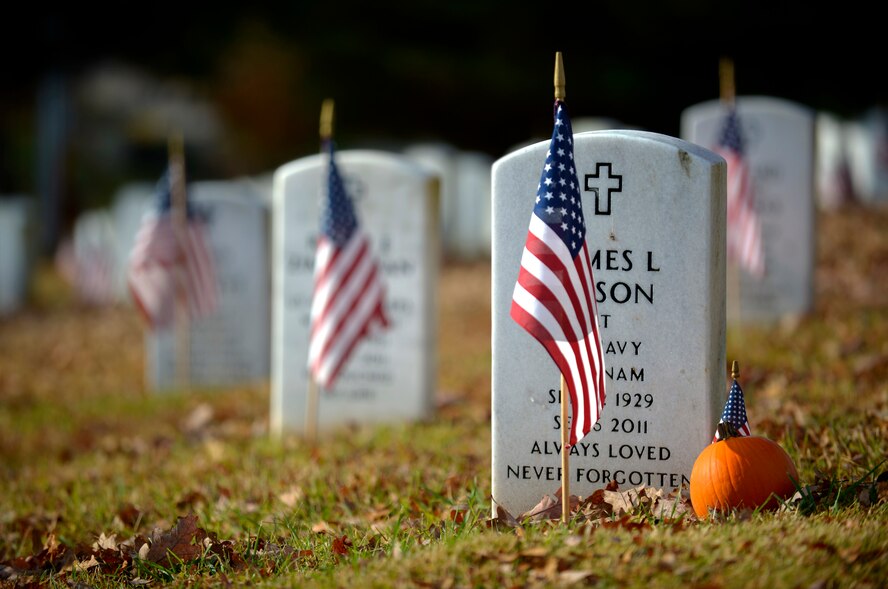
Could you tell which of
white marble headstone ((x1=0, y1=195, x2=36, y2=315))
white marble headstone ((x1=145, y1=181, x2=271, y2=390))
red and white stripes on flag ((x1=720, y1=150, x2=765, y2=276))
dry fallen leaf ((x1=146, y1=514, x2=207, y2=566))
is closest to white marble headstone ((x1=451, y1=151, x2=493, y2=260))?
white marble headstone ((x1=0, y1=195, x2=36, y2=315))

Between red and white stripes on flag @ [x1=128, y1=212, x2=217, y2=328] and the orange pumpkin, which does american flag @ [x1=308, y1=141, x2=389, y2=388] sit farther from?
the orange pumpkin

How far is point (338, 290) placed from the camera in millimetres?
7453

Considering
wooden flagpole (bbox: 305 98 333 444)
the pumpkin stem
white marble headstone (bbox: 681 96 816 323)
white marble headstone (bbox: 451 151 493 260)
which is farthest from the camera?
white marble headstone (bbox: 451 151 493 260)

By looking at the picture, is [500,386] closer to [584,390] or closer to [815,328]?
[584,390]

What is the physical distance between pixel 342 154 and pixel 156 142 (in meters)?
29.8


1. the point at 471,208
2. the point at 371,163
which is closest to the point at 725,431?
the point at 371,163

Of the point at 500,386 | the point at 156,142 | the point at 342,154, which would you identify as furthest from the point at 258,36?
the point at 500,386

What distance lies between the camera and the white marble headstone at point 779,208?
10242 millimetres

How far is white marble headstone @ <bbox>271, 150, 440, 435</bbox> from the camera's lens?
8.09 meters

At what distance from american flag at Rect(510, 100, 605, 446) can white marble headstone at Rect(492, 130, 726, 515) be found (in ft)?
1.48

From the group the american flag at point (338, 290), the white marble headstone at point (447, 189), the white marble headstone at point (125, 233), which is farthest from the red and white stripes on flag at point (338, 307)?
the white marble headstone at point (447, 189)

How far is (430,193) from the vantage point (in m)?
8.11

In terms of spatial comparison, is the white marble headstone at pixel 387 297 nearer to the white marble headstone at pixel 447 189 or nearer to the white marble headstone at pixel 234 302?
the white marble headstone at pixel 234 302

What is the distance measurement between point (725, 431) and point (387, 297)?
3926mm
